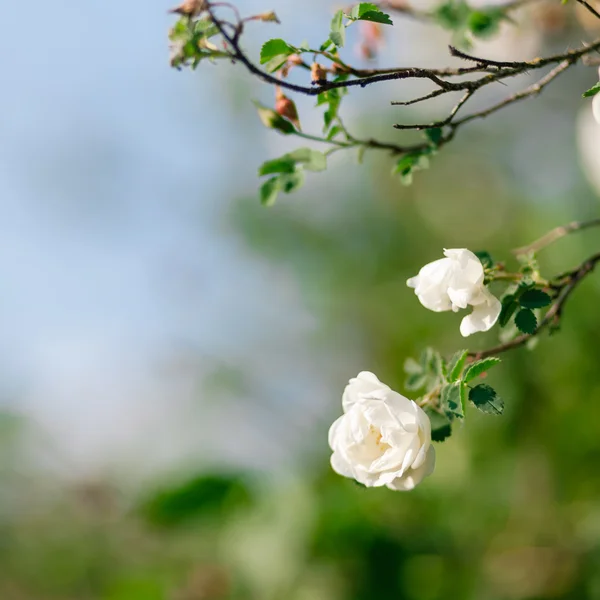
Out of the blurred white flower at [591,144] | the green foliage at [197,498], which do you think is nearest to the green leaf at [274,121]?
the blurred white flower at [591,144]

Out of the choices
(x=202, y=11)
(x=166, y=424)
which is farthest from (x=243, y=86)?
(x=202, y=11)

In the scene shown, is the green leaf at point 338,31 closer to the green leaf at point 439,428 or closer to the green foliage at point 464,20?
the green foliage at point 464,20

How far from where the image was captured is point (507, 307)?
340 mm

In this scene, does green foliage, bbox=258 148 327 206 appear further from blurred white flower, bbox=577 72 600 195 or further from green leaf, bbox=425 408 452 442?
blurred white flower, bbox=577 72 600 195

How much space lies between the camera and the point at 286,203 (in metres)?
1.50

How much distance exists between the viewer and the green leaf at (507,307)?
339 millimetres

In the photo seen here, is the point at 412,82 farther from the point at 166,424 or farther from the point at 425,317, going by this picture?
the point at 166,424

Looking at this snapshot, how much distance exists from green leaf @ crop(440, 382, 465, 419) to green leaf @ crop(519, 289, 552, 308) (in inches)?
2.0

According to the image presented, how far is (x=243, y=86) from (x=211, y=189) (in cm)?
25

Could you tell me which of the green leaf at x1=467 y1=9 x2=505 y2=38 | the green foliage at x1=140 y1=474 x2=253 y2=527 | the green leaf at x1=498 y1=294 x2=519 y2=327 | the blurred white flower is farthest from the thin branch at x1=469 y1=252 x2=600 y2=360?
the green foliage at x1=140 y1=474 x2=253 y2=527

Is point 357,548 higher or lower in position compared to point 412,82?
lower

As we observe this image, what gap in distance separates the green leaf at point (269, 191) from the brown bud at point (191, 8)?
4.5 inches

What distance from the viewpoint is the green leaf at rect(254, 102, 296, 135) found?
1.26 feet

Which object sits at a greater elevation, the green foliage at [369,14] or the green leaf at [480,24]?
the green foliage at [369,14]
